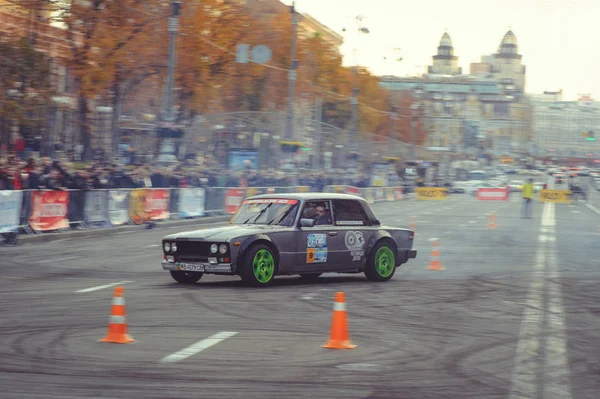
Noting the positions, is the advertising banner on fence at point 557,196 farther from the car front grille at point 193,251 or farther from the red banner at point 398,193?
the car front grille at point 193,251

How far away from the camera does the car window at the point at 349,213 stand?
1678 centimetres

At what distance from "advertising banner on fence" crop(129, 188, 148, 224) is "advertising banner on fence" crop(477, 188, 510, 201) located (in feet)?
183

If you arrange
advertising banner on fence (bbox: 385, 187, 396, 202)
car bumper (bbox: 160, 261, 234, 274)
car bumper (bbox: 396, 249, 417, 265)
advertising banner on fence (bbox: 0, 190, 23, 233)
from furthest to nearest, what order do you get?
advertising banner on fence (bbox: 385, 187, 396, 202)
advertising banner on fence (bbox: 0, 190, 23, 233)
car bumper (bbox: 396, 249, 417, 265)
car bumper (bbox: 160, 261, 234, 274)

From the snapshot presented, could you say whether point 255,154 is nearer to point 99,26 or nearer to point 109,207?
point 99,26

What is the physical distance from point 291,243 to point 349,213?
5.00ft

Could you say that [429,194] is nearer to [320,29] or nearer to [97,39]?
[97,39]

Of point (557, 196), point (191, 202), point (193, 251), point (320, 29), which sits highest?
point (320, 29)

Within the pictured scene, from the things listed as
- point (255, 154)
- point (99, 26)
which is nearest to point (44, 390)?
point (99, 26)

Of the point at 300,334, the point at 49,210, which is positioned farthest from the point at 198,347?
the point at 49,210

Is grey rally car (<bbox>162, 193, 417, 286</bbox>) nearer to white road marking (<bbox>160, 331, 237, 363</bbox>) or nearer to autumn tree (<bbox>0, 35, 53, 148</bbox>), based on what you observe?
white road marking (<bbox>160, 331, 237, 363</bbox>)

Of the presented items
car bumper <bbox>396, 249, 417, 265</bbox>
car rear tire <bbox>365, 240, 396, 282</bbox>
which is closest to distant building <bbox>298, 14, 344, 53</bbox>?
car bumper <bbox>396, 249, 417, 265</bbox>

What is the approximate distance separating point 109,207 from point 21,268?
11843mm

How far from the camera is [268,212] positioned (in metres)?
16.3

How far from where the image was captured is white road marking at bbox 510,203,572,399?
8.20 metres
